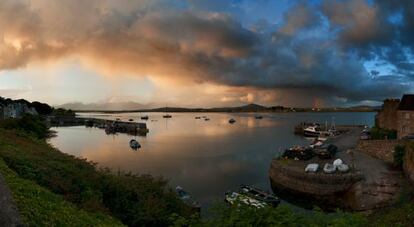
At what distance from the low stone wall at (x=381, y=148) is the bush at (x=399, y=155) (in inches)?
79.9

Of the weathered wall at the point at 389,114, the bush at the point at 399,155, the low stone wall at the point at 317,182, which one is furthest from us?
the weathered wall at the point at 389,114

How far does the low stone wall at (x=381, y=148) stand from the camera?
133 feet

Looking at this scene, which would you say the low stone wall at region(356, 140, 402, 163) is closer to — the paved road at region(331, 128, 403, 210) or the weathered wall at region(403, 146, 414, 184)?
the paved road at region(331, 128, 403, 210)

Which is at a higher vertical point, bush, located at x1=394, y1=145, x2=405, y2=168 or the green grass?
the green grass

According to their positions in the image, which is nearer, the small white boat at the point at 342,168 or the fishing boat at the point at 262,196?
the fishing boat at the point at 262,196

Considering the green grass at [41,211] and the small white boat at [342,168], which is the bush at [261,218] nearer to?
the green grass at [41,211]

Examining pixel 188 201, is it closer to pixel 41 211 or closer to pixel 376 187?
pixel 376 187

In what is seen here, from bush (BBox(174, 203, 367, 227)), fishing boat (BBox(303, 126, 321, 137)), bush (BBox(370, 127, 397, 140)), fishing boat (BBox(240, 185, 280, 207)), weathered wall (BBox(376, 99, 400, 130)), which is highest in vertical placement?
weathered wall (BBox(376, 99, 400, 130))

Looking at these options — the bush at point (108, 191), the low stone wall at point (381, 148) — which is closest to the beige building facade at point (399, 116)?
the low stone wall at point (381, 148)

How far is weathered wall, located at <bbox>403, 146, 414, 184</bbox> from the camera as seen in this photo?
3220cm

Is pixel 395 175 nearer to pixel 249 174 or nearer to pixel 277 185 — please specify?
pixel 277 185

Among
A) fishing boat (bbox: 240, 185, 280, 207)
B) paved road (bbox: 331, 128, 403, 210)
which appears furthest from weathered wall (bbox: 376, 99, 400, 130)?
fishing boat (bbox: 240, 185, 280, 207)

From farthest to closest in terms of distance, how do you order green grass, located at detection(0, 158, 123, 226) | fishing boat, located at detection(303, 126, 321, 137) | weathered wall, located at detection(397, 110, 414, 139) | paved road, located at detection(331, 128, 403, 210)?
fishing boat, located at detection(303, 126, 321, 137) → weathered wall, located at detection(397, 110, 414, 139) → paved road, located at detection(331, 128, 403, 210) → green grass, located at detection(0, 158, 123, 226)

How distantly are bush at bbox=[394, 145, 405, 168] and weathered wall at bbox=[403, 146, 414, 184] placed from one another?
5.52 feet
